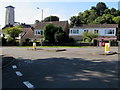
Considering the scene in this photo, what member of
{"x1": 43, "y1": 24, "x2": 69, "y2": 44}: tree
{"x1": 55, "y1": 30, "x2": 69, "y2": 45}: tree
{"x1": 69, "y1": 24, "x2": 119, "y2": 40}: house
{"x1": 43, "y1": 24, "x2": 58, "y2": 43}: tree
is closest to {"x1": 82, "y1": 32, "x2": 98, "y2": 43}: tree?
{"x1": 69, "y1": 24, "x2": 119, "y2": 40}: house

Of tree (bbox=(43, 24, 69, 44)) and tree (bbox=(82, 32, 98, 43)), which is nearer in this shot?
tree (bbox=(43, 24, 69, 44))

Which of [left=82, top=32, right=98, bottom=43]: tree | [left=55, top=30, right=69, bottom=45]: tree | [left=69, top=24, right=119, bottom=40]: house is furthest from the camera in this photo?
[left=69, top=24, right=119, bottom=40]: house

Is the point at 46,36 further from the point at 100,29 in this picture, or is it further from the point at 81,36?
the point at 100,29

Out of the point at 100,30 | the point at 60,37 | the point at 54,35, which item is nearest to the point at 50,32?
the point at 54,35

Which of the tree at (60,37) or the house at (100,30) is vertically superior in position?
the house at (100,30)

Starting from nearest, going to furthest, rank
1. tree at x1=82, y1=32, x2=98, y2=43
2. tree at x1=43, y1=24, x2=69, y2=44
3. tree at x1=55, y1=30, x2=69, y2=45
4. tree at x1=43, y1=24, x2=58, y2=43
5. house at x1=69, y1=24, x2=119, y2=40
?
tree at x1=55, y1=30, x2=69, y2=45
tree at x1=43, y1=24, x2=69, y2=44
tree at x1=43, y1=24, x2=58, y2=43
tree at x1=82, y1=32, x2=98, y2=43
house at x1=69, y1=24, x2=119, y2=40

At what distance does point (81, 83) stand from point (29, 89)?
1.98 m

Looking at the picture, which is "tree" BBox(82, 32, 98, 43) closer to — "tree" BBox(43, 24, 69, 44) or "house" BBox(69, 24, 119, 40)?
"house" BBox(69, 24, 119, 40)

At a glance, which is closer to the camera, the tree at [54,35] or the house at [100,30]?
the tree at [54,35]

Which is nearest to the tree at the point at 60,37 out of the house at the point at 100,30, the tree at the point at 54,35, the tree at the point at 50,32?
the tree at the point at 54,35

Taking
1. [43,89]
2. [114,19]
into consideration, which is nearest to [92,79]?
[43,89]

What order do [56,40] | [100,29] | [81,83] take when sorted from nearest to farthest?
[81,83] < [56,40] < [100,29]

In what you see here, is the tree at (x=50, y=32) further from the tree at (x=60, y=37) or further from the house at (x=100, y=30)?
the house at (x=100, y=30)

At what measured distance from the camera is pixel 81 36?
62.5 meters
